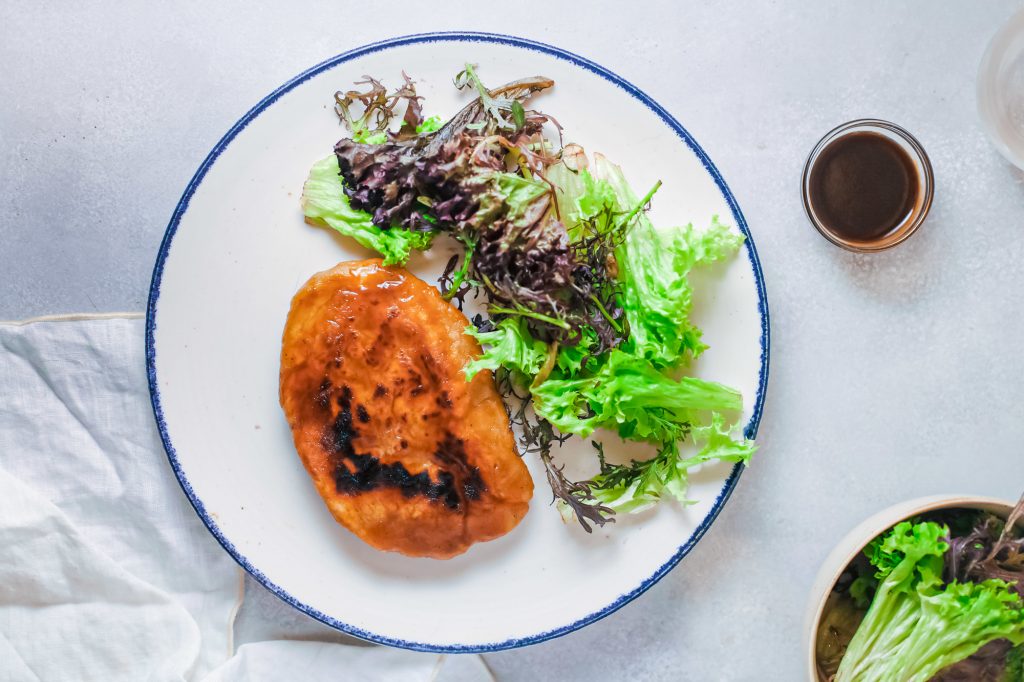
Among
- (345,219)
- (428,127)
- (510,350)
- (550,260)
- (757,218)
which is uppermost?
(757,218)

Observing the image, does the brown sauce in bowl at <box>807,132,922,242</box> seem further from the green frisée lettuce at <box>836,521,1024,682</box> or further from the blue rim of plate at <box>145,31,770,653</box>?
the green frisée lettuce at <box>836,521,1024,682</box>

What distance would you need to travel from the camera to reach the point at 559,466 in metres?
3.12

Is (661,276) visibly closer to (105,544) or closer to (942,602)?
(942,602)

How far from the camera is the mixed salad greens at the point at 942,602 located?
2.74 metres

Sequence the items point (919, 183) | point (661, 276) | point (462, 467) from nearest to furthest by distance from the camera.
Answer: point (661, 276) < point (462, 467) < point (919, 183)

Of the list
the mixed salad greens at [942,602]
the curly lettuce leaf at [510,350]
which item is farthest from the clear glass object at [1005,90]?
the curly lettuce leaf at [510,350]

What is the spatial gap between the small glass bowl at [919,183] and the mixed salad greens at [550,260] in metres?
0.41

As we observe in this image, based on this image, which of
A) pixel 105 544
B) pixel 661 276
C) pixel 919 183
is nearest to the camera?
pixel 661 276

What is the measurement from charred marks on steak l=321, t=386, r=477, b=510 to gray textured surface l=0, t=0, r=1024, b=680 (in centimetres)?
82

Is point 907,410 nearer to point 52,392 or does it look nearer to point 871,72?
point 871,72

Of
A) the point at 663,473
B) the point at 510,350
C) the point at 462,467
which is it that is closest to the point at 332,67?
the point at 510,350

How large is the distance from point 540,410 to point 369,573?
3.17 ft

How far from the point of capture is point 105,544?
3299 mm

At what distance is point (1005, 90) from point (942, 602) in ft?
6.70
